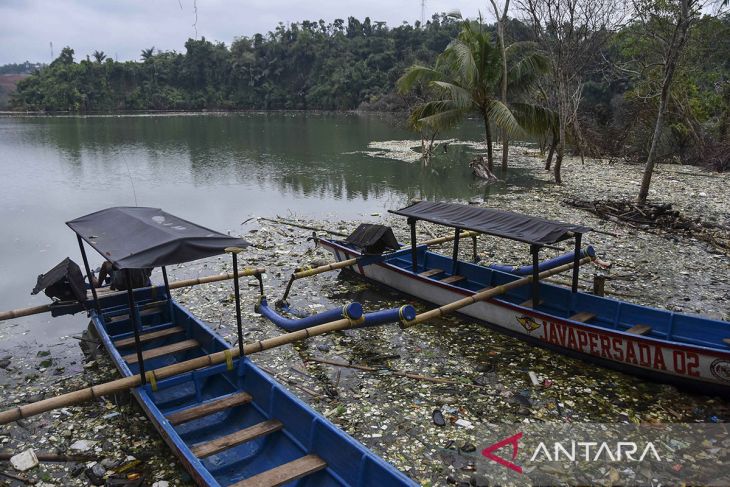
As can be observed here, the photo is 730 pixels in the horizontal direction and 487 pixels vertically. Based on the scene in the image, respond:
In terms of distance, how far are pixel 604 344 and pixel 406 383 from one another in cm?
381

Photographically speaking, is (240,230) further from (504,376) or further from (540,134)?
(540,134)

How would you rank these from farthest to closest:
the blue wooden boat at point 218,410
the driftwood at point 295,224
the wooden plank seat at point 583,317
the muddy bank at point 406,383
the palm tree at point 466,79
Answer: the palm tree at point 466,79 → the driftwood at point 295,224 → the wooden plank seat at point 583,317 → the muddy bank at point 406,383 → the blue wooden boat at point 218,410

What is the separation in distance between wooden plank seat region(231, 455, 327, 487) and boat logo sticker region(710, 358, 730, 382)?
6.55 m

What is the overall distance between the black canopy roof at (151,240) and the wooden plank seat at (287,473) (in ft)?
10.1

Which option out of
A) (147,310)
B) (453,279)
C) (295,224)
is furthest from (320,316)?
(295,224)

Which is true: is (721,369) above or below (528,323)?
above

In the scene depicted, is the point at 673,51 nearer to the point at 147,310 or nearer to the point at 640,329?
the point at 640,329

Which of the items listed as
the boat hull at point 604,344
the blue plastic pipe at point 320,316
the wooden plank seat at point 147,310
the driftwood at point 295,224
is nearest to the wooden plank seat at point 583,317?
the boat hull at point 604,344

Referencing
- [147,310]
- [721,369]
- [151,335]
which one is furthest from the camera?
[147,310]

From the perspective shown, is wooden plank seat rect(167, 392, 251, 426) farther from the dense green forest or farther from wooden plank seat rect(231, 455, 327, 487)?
the dense green forest

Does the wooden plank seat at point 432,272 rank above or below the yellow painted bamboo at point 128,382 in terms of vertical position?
below

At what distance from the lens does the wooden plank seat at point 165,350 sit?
30.9 feet

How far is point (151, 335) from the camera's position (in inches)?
408

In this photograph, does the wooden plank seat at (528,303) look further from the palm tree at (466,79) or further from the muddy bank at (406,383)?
the palm tree at (466,79)
